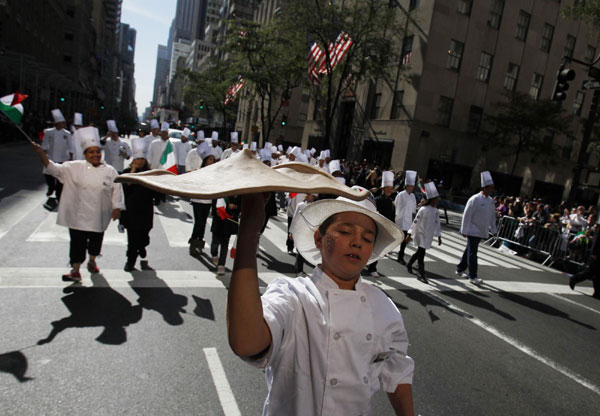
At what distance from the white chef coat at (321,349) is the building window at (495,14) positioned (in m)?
33.9

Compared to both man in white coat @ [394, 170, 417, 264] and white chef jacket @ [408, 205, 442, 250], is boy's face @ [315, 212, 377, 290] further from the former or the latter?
man in white coat @ [394, 170, 417, 264]

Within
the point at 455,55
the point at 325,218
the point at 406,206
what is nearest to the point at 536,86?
the point at 455,55

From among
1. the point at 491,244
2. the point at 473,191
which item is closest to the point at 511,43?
the point at 473,191

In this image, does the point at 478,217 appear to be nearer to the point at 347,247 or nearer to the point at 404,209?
the point at 404,209

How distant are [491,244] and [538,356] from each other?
33.5 feet

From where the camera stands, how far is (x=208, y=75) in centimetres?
4812

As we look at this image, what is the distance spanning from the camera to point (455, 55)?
28.5 meters

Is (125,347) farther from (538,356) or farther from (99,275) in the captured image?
(538,356)

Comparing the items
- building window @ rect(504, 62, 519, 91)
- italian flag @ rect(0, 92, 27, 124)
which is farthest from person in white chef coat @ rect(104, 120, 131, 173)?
building window @ rect(504, 62, 519, 91)

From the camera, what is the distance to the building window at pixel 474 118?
30.1m

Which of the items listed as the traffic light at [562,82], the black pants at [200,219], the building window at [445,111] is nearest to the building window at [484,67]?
the building window at [445,111]

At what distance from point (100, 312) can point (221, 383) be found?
80.5 inches

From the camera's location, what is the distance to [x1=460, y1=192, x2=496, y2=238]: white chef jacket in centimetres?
860

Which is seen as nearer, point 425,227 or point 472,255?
point 425,227
